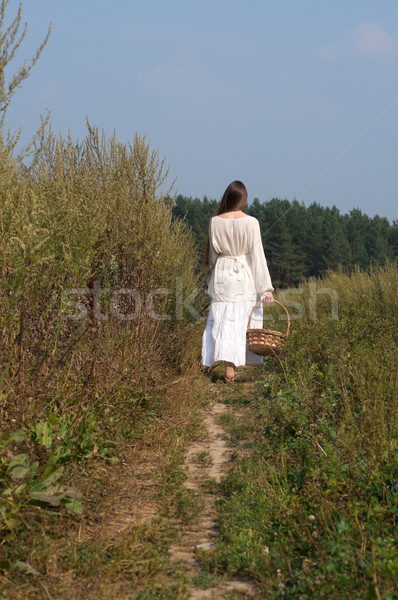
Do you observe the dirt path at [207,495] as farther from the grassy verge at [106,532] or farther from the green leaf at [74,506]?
the green leaf at [74,506]

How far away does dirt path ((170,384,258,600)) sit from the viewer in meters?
2.57

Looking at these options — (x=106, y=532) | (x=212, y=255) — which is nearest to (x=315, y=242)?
(x=212, y=255)

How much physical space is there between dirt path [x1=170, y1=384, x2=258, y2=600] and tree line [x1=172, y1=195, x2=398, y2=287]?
3353 centimetres

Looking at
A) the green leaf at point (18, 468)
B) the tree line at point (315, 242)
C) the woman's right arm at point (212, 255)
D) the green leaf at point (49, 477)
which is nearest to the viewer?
the green leaf at point (18, 468)

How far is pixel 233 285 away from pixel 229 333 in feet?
2.00

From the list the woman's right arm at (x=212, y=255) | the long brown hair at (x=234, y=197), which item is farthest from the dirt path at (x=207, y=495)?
the long brown hair at (x=234, y=197)

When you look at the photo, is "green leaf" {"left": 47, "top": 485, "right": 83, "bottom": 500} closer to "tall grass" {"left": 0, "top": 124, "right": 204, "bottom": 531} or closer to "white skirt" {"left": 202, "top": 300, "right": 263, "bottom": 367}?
"tall grass" {"left": 0, "top": 124, "right": 204, "bottom": 531}

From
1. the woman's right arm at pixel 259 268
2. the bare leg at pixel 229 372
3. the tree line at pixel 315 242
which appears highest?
the tree line at pixel 315 242

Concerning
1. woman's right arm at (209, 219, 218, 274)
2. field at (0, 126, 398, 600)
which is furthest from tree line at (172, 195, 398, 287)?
field at (0, 126, 398, 600)

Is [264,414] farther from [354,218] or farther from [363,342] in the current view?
[354,218]

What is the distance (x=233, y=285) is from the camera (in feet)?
24.0

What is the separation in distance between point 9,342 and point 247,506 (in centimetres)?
174

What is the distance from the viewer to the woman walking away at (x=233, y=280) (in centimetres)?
718

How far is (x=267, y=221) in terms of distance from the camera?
4831cm
